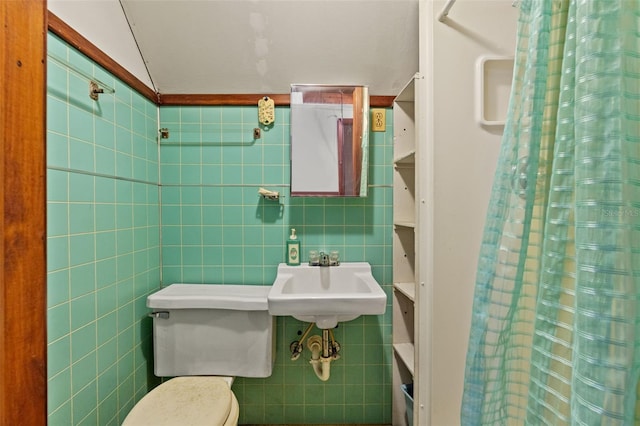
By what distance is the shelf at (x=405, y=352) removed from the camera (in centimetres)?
132

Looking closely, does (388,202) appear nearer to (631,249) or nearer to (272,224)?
(272,224)

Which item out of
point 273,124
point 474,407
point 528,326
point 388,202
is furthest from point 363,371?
Result: point 273,124

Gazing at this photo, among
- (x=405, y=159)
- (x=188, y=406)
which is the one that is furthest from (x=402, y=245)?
(x=188, y=406)

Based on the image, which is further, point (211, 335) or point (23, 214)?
point (211, 335)

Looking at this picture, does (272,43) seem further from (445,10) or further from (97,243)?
(97,243)

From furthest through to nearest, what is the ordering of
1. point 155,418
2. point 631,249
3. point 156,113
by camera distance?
point 156,113
point 155,418
point 631,249

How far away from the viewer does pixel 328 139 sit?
147 cm

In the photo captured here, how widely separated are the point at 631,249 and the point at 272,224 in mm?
1334

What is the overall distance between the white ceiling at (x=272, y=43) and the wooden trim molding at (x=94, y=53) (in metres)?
0.14

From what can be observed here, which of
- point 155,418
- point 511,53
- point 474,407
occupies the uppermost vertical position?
point 511,53

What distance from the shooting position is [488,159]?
1042 millimetres

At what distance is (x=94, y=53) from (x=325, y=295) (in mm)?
1231

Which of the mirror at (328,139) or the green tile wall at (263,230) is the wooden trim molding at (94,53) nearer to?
the green tile wall at (263,230)

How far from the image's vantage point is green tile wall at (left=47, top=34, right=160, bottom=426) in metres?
0.93
